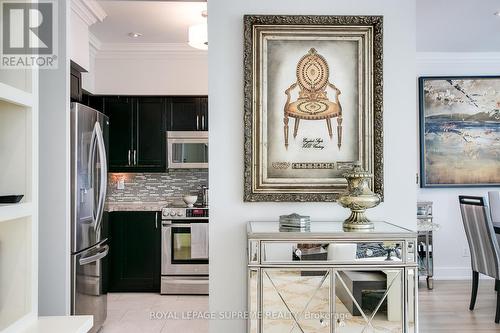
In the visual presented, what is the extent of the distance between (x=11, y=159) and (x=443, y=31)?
14.7 ft

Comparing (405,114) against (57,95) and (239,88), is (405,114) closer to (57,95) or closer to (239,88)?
(239,88)

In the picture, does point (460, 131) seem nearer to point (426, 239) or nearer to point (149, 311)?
point (426, 239)

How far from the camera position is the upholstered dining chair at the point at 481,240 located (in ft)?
12.5

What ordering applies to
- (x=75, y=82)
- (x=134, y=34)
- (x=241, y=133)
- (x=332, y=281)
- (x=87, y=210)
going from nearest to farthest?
(x=332, y=281) < (x=241, y=133) < (x=87, y=210) < (x=75, y=82) < (x=134, y=34)

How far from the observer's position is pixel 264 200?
2.63m

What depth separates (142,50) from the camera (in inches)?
199

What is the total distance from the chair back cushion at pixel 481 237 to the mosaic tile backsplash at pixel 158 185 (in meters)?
2.97

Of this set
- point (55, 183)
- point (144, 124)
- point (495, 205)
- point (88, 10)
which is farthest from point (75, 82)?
point (495, 205)

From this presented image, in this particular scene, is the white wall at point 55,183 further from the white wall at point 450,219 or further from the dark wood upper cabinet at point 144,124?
the white wall at point 450,219

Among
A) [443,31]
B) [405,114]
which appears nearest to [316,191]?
[405,114]

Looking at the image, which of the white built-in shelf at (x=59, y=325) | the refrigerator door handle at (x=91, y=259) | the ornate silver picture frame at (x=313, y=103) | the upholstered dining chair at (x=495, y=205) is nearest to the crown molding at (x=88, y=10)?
the ornate silver picture frame at (x=313, y=103)

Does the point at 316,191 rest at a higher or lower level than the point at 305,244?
higher

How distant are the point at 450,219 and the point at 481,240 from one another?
149 cm

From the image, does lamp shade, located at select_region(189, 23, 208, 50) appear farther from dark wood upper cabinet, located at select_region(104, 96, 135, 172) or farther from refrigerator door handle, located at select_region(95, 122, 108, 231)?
dark wood upper cabinet, located at select_region(104, 96, 135, 172)
